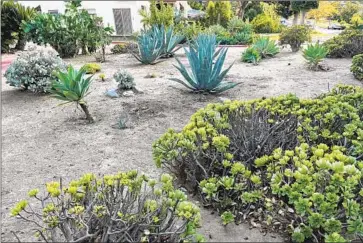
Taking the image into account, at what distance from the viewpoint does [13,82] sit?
5176 millimetres

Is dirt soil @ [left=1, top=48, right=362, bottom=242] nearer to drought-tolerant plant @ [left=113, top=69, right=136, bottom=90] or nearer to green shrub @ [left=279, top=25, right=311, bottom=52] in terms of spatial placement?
drought-tolerant plant @ [left=113, top=69, right=136, bottom=90]

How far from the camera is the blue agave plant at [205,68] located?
4613 mm

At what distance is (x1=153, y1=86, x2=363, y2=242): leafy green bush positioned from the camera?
1.78 metres

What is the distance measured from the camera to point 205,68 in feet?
15.1

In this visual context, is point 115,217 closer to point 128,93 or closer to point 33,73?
point 128,93

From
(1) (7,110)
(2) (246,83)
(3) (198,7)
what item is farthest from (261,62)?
(3) (198,7)

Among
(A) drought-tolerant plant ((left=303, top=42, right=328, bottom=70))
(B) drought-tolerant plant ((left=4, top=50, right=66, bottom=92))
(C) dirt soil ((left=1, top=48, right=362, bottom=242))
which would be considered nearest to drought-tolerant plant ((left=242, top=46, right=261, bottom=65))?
(C) dirt soil ((left=1, top=48, right=362, bottom=242))

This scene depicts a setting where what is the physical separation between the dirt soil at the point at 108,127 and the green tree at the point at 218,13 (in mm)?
11252

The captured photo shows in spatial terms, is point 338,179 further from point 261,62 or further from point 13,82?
point 261,62

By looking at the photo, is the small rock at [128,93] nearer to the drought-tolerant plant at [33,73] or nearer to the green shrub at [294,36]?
the drought-tolerant plant at [33,73]

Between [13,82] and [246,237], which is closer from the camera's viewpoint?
[246,237]

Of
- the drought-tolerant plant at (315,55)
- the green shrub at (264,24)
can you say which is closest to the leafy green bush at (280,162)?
the drought-tolerant plant at (315,55)

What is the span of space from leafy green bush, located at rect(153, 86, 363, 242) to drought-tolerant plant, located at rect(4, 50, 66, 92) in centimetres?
319

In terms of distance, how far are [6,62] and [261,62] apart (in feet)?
19.8
